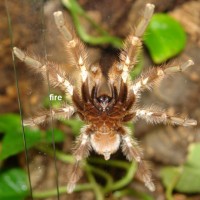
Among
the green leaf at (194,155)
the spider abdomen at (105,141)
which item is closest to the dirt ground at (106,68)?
the green leaf at (194,155)

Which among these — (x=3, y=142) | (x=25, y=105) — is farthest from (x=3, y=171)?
(x=25, y=105)

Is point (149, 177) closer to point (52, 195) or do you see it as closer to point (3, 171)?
point (52, 195)

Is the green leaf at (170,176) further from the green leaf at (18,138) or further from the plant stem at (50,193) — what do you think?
the green leaf at (18,138)

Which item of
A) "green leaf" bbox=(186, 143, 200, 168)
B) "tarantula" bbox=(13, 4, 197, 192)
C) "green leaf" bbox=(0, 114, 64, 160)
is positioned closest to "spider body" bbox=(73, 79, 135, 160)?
"tarantula" bbox=(13, 4, 197, 192)

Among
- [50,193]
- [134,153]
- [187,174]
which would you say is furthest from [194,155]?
[50,193]

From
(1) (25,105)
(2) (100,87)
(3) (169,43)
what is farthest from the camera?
(3) (169,43)

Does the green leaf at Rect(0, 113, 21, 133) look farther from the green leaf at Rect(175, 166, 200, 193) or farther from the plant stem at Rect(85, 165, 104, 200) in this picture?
the green leaf at Rect(175, 166, 200, 193)
